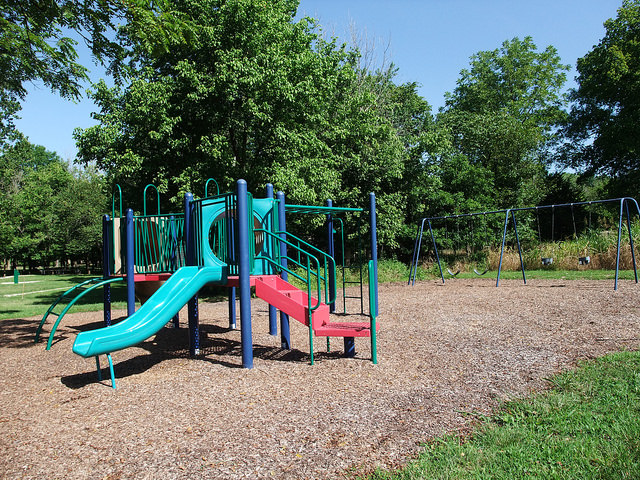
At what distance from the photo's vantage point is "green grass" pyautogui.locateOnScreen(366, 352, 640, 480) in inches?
110

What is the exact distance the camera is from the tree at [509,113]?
26500 mm

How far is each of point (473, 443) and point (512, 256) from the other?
631 inches

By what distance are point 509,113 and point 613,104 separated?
6.50 meters

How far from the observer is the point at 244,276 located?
5648mm

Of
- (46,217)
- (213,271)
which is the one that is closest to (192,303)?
(213,271)

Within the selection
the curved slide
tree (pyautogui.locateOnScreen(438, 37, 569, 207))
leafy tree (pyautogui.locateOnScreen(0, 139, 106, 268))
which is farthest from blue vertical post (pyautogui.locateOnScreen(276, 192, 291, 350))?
leafy tree (pyautogui.locateOnScreen(0, 139, 106, 268))

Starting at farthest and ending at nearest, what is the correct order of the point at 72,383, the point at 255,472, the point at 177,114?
the point at 177,114 < the point at 72,383 < the point at 255,472

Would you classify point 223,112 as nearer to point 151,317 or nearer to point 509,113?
point 151,317

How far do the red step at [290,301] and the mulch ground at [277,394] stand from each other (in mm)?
559

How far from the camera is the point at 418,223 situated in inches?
883

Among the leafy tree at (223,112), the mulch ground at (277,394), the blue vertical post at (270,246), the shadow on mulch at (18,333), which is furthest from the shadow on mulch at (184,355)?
the leafy tree at (223,112)

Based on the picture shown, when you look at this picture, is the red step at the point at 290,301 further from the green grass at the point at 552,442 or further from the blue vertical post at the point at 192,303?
the green grass at the point at 552,442

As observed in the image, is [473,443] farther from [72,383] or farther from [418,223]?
[418,223]

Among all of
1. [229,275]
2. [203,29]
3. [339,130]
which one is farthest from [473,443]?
[339,130]
